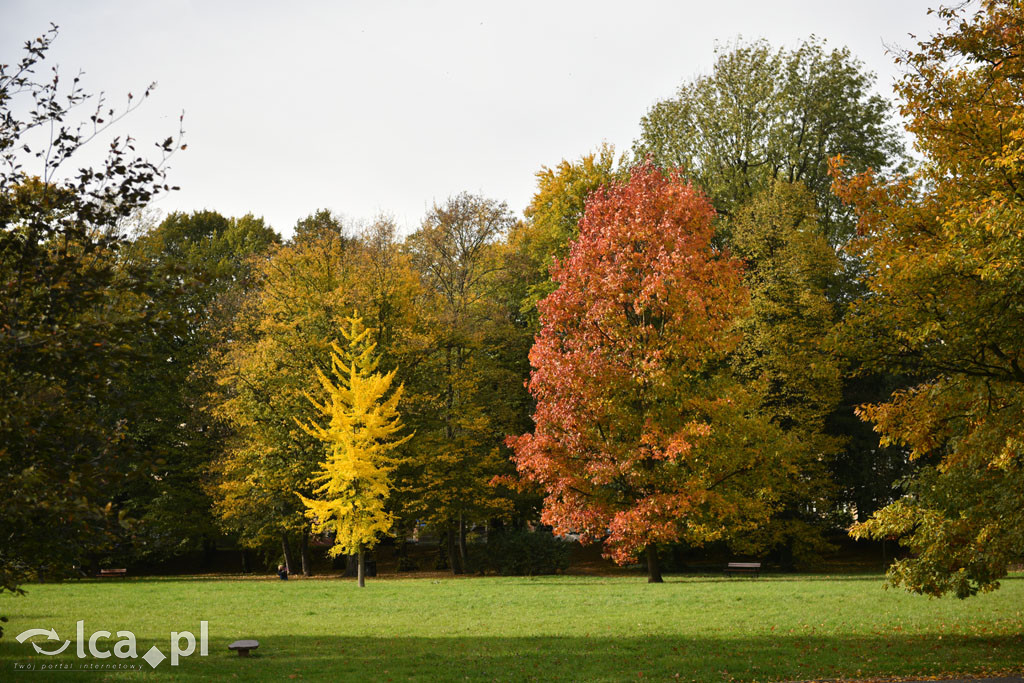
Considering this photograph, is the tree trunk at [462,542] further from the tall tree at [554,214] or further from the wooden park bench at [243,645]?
the wooden park bench at [243,645]

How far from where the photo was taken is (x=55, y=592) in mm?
24172

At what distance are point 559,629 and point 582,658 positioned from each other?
→ 3.25 metres

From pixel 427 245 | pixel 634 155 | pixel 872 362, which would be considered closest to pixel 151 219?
pixel 427 245

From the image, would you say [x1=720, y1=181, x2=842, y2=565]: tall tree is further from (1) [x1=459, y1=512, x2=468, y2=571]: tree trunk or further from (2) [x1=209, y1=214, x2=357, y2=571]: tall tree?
(2) [x1=209, y1=214, x2=357, y2=571]: tall tree

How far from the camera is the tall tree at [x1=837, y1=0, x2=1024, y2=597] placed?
12297 millimetres

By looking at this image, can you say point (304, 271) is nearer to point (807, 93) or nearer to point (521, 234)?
point (521, 234)

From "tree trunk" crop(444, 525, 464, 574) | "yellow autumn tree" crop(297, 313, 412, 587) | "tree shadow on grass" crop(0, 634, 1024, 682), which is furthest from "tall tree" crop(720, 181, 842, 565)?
A: "tree shadow on grass" crop(0, 634, 1024, 682)

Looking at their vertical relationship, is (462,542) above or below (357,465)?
below

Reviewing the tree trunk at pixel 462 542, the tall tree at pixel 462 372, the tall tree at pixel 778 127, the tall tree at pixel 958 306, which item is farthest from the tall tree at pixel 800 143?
the tall tree at pixel 958 306

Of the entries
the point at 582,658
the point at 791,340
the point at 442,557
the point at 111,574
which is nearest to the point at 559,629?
the point at 582,658

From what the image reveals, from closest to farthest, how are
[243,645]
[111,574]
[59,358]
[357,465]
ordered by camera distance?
[59,358], [243,645], [357,465], [111,574]

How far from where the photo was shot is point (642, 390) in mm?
24719

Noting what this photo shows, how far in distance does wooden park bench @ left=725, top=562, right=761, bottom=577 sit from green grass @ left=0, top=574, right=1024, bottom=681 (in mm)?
6478

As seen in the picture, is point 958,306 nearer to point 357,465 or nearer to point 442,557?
point 357,465
